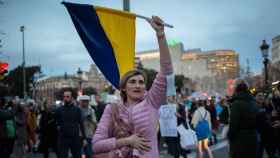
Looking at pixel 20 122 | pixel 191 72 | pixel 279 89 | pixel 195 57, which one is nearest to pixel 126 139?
pixel 279 89

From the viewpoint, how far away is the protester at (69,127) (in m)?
9.35

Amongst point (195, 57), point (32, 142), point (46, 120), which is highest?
point (195, 57)

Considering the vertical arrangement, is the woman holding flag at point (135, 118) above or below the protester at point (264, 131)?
above

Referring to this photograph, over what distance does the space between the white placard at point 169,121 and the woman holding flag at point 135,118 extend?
7.80m

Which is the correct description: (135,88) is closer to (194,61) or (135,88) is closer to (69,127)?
(69,127)

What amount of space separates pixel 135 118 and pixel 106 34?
1.65 m

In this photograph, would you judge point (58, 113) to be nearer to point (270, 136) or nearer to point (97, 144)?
point (270, 136)

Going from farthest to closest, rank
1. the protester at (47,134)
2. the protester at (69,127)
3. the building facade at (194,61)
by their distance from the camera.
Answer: the building facade at (194,61) < the protester at (47,134) < the protester at (69,127)

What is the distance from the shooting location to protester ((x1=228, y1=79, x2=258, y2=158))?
21.2 ft

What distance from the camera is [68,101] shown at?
973cm

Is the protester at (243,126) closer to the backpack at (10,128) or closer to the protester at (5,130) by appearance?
the protester at (5,130)

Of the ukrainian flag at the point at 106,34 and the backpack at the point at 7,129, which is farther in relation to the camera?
the backpack at the point at 7,129

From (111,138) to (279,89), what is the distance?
742 centimetres

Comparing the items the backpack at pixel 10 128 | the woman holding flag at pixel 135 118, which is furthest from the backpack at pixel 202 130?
the woman holding flag at pixel 135 118
